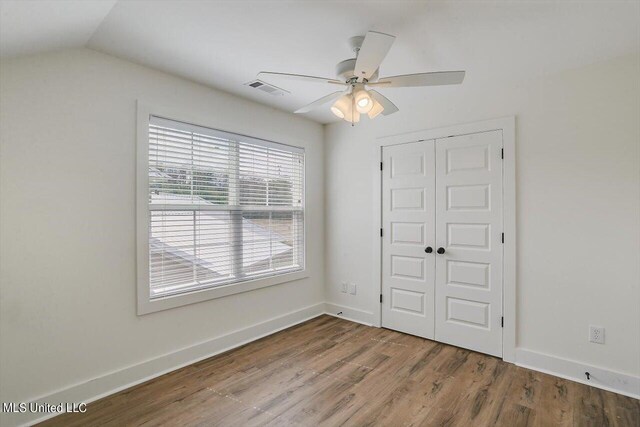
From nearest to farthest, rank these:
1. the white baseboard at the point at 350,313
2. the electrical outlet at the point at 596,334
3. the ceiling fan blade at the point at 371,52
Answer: the ceiling fan blade at the point at 371,52 → the electrical outlet at the point at 596,334 → the white baseboard at the point at 350,313

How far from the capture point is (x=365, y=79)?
2029 mm

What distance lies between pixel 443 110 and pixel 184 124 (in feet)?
8.39

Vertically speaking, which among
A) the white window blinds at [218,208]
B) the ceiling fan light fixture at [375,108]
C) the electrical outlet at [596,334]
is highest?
the ceiling fan light fixture at [375,108]

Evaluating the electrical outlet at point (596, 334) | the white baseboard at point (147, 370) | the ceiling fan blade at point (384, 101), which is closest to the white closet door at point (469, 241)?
the electrical outlet at point (596, 334)

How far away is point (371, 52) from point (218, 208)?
2.05 meters

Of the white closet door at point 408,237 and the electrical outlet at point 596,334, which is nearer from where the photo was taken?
the electrical outlet at point 596,334

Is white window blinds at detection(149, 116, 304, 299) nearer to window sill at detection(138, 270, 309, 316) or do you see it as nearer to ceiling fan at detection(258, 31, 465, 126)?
window sill at detection(138, 270, 309, 316)

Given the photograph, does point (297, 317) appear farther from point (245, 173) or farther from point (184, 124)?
point (184, 124)

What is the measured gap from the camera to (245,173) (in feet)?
11.0

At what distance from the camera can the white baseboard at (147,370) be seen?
2052 mm

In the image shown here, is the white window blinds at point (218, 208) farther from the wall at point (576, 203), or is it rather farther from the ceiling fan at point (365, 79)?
the wall at point (576, 203)

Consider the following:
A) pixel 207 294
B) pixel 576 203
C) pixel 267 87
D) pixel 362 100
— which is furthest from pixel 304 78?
pixel 576 203

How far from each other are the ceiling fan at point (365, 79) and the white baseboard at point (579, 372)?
2454 mm

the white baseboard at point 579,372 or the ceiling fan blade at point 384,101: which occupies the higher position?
the ceiling fan blade at point 384,101
